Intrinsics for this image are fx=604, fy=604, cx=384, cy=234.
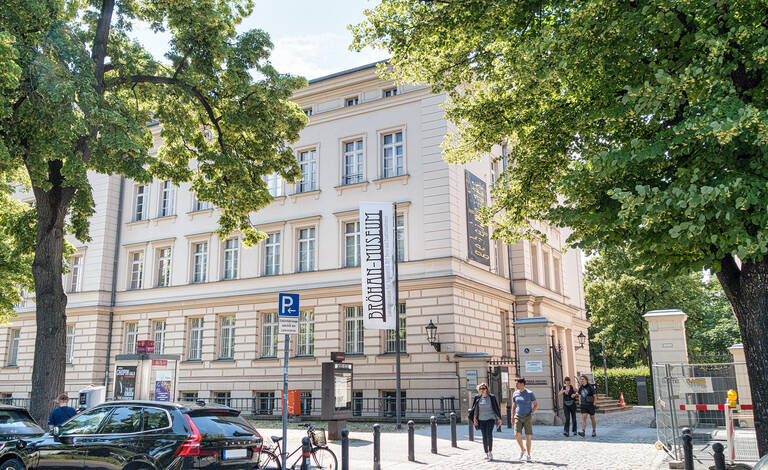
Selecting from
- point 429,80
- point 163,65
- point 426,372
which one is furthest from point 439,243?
point 163,65

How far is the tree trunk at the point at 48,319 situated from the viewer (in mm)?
13508

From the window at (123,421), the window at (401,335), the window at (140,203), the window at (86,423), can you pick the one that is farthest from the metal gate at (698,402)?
the window at (140,203)

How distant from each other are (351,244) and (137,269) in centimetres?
1399

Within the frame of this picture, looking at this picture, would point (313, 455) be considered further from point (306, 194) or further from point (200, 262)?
point (200, 262)

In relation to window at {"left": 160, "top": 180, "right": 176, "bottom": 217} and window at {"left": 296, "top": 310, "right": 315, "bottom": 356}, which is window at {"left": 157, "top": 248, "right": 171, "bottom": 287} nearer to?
window at {"left": 160, "top": 180, "right": 176, "bottom": 217}

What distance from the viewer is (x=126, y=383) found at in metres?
18.6

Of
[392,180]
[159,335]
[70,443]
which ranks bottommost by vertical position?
[70,443]

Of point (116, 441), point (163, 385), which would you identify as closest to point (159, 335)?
point (163, 385)

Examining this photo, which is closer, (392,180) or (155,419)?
(155,419)

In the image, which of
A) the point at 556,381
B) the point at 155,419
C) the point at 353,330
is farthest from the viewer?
the point at 353,330

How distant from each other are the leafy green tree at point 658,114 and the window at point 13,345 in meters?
33.5

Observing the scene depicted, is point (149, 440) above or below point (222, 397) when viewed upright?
above

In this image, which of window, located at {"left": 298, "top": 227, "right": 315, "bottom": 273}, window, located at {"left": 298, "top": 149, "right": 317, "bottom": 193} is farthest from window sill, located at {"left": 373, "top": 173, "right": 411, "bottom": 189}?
window, located at {"left": 298, "top": 227, "right": 315, "bottom": 273}

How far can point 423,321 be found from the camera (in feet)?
77.6
